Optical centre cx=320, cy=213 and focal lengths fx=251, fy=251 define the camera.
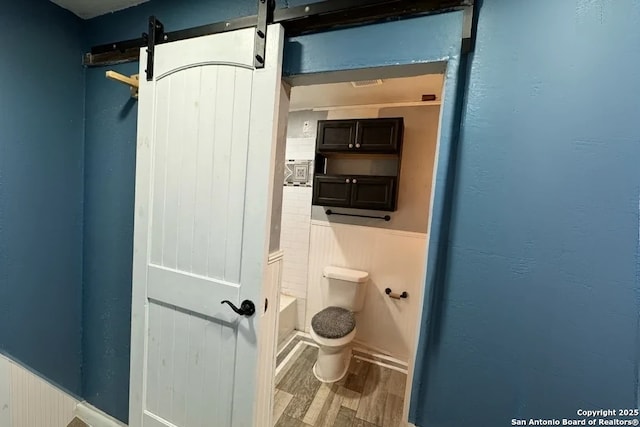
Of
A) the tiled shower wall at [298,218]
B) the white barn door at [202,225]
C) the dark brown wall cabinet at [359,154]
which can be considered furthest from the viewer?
the tiled shower wall at [298,218]

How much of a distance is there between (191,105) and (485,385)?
151cm

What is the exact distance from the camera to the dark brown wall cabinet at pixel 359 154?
2.05m

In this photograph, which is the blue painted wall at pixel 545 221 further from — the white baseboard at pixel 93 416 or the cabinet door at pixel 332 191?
the white baseboard at pixel 93 416

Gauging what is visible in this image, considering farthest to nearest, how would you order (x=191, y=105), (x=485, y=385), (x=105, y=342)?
(x=105, y=342), (x=191, y=105), (x=485, y=385)

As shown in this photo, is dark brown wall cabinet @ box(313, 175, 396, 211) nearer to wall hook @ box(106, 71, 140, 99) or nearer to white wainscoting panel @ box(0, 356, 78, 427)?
wall hook @ box(106, 71, 140, 99)

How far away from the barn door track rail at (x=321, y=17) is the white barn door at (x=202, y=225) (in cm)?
4

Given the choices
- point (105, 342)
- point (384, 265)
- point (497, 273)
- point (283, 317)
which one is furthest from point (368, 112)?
point (105, 342)

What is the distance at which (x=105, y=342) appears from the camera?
1.47 metres

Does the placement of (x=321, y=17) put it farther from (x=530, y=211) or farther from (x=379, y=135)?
(x=379, y=135)

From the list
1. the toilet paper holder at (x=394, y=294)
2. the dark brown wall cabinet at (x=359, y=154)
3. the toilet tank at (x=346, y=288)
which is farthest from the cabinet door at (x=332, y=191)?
the toilet paper holder at (x=394, y=294)

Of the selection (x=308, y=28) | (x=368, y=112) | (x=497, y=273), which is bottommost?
(x=497, y=273)

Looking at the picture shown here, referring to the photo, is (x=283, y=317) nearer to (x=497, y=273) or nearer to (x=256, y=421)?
(x=256, y=421)

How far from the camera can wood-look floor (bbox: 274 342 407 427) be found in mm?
1669

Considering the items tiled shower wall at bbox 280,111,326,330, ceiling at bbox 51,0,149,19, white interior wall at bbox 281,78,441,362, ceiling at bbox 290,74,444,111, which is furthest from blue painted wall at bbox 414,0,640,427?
tiled shower wall at bbox 280,111,326,330
